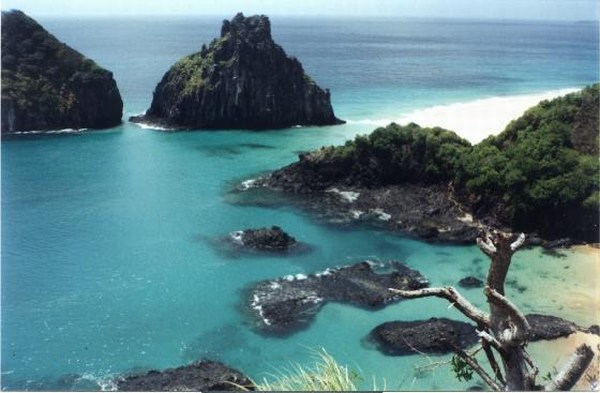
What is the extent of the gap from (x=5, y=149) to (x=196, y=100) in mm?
12630

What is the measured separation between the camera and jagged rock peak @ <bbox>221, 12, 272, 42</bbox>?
44.7 meters

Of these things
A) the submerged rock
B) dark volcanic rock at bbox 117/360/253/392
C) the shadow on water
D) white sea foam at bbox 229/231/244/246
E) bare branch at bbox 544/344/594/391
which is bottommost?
dark volcanic rock at bbox 117/360/253/392

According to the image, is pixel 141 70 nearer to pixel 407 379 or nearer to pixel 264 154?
pixel 264 154

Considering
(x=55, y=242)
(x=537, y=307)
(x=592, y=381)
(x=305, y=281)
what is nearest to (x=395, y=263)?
(x=305, y=281)

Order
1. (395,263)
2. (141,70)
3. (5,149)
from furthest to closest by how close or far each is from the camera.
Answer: (141,70)
(5,149)
(395,263)

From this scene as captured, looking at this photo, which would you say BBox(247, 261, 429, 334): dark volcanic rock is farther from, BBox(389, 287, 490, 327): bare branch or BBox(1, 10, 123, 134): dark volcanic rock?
BBox(1, 10, 123, 134): dark volcanic rock

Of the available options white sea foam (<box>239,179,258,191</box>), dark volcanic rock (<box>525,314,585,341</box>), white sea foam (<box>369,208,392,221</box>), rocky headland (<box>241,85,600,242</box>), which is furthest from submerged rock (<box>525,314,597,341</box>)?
white sea foam (<box>239,179,258,191</box>)

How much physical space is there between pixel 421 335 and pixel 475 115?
3049 cm

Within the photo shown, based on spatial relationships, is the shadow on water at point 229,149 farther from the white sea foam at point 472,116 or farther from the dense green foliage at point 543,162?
the dense green foliage at point 543,162

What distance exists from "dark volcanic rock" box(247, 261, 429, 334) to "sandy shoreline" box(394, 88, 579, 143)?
17805mm

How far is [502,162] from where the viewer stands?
25.8 metres

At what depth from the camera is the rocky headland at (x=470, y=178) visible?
935 inches

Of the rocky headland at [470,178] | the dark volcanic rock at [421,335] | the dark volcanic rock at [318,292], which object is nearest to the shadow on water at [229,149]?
the rocky headland at [470,178]

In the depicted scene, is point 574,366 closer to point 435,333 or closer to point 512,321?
point 512,321
